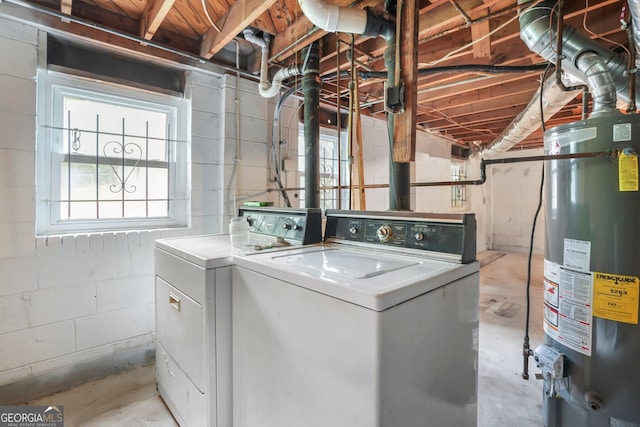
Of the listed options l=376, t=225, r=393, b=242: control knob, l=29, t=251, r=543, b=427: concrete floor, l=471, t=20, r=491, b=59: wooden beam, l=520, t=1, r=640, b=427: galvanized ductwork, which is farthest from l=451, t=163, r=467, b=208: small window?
l=376, t=225, r=393, b=242: control knob

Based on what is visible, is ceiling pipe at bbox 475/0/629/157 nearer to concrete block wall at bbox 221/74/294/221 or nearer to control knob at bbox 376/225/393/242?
control knob at bbox 376/225/393/242

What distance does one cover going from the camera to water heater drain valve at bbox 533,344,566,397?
1.38m

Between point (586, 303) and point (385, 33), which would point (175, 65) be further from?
point (586, 303)

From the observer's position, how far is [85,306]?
6.54 ft

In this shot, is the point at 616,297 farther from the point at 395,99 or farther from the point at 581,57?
the point at 395,99

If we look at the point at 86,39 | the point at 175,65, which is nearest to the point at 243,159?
the point at 175,65

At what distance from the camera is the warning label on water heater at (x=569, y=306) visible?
4.28 ft

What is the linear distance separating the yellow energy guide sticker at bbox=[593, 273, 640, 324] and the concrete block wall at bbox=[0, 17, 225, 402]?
2.48 meters

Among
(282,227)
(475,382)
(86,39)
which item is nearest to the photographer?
(475,382)

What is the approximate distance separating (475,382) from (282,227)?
3.77ft

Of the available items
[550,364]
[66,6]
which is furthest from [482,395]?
[66,6]

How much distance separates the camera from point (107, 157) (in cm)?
214

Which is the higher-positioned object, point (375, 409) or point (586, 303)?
point (586, 303)

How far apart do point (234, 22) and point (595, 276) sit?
2.37m
